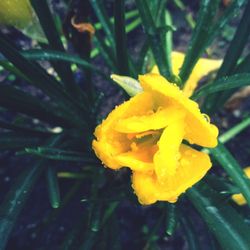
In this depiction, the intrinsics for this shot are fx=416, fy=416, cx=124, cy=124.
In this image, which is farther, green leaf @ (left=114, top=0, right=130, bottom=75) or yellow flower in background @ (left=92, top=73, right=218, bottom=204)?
green leaf @ (left=114, top=0, right=130, bottom=75)

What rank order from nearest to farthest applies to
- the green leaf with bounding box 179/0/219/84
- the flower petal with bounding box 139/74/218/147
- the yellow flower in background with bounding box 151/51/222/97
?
the flower petal with bounding box 139/74/218/147 < the green leaf with bounding box 179/0/219/84 < the yellow flower in background with bounding box 151/51/222/97

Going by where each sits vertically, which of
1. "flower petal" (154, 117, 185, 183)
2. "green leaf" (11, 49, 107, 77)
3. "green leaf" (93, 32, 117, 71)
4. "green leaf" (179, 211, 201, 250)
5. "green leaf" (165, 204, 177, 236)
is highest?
"flower petal" (154, 117, 185, 183)

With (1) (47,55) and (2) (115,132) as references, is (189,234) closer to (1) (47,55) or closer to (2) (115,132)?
(2) (115,132)

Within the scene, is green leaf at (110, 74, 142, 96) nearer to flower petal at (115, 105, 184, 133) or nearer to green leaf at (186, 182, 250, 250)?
flower petal at (115, 105, 184, 133)

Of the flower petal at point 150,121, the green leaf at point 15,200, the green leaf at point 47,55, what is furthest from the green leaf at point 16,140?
the flower petal at point 150,121

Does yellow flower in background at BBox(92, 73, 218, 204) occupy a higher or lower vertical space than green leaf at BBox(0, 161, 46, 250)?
higher

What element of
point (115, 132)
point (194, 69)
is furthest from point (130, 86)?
point (194, 69)

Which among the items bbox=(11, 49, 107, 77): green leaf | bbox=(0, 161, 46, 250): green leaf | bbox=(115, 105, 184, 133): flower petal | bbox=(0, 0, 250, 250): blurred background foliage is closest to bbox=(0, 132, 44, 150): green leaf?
bbox=(0, 0, 250, 250): blurred background foliage
